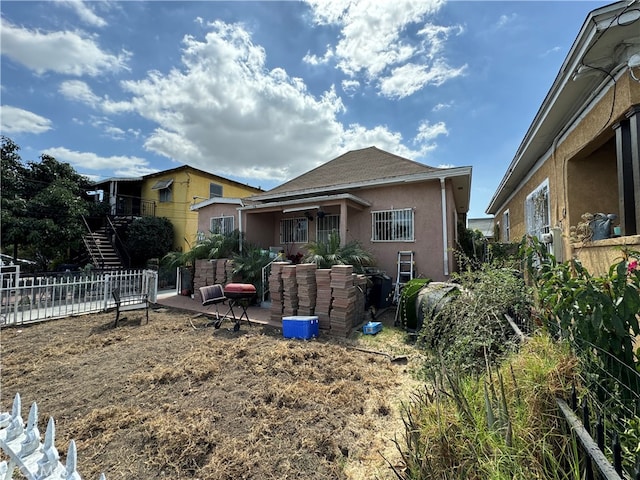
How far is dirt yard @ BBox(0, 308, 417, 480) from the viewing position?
2.32 metres

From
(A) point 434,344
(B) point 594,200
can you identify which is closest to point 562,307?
(A) point 434,344

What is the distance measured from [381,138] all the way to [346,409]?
12604 mm

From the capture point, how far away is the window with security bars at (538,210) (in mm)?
6297

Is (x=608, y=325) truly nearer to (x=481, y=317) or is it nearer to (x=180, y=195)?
(x=481, y=317)

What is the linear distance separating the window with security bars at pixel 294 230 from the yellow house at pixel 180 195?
8496 millimetres

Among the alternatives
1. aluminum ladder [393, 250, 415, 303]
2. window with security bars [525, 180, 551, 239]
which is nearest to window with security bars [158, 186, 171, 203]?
aluminum ladder [393, 250, 415, 303]

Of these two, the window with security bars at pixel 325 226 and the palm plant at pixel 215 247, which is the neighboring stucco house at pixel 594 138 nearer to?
the window with security bars at pixel 325 226

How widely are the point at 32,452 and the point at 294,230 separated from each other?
10494 millimetres

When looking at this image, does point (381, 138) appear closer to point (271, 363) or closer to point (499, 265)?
point (499, 265)

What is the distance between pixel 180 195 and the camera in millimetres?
18297

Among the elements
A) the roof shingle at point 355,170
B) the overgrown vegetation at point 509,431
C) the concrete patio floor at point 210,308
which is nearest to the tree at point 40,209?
the concrete patio floor at point 210,308

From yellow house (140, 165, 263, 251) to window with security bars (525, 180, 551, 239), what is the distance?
1720cm

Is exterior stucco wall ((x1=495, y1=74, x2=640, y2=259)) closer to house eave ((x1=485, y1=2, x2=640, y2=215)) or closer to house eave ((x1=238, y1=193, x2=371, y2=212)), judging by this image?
house eave ((x1=485, y1=2, x2=640, y2=215))

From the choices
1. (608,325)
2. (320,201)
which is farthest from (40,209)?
(608,325)
